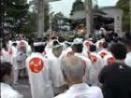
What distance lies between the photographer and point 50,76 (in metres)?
11.5

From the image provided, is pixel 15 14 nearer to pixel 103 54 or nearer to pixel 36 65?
pixel 103 54

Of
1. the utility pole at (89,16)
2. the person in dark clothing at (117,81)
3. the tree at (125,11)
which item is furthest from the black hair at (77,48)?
the tree at (125,11)

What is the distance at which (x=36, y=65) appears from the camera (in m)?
11.2

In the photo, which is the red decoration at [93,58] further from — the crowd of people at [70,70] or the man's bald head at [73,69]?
the man's bald head at [73,69]

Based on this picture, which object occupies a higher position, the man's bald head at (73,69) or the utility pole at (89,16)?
the man's bald head at (73,69)

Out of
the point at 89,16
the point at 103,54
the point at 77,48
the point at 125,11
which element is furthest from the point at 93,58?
the point at 125,11

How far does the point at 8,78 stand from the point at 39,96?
203 inches

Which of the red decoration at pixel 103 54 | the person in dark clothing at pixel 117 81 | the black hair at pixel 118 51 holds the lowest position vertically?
the red decoration at pixel 103 54

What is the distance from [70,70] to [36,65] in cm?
518

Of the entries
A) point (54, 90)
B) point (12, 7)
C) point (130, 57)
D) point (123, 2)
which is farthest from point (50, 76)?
point (123, 2)

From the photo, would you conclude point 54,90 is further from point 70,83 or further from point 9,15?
point 9,15

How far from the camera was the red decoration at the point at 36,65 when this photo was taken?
36.7 ft

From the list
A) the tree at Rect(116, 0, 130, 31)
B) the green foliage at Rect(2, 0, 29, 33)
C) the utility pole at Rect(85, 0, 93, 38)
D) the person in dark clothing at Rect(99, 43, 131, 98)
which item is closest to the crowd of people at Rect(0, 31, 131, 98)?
the person in dark clothing at Rect(99, 43, 131, 98)

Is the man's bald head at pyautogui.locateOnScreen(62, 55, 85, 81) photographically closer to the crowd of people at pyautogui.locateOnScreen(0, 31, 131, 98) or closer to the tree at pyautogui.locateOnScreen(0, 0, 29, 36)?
the crowd of people at pyautogui.locateOnScreen(0, 31, 131, 98)
